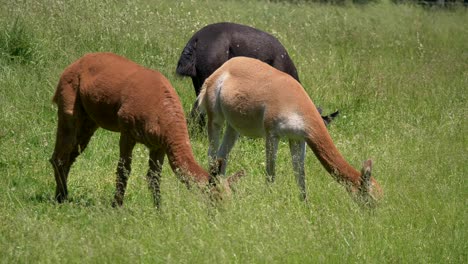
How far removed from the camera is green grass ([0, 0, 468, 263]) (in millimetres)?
6574

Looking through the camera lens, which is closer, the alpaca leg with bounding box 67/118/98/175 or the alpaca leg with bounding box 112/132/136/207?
the alpaca leg with bounding box 112/132/136/207

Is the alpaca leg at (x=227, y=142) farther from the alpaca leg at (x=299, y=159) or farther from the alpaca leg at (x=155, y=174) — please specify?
the alpaca leg at (x=155, y=174)

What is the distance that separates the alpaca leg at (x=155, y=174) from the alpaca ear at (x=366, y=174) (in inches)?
67.1

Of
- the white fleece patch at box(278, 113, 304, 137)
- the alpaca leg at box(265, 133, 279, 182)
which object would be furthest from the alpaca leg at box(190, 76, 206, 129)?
the white fleece patch at box(278, 113, 304, 137)

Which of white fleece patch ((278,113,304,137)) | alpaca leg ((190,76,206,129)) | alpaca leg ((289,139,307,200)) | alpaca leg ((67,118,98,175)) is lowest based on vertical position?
alpaca leg ((190,76,206,129))

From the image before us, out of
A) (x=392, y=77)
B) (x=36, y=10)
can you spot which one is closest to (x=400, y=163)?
(x=392, y=77)

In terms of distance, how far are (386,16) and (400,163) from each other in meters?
10.3

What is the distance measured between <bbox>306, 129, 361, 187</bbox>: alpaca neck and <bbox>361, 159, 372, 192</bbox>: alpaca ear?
67 mm

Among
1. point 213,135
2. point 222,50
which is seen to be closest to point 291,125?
point 213,135

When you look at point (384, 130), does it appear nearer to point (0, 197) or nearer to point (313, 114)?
point (313, 114)

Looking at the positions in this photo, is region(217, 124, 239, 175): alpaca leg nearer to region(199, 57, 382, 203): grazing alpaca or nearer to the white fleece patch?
region(199, 57, 382, 203): grazing alpaca

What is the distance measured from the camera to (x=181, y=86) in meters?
12.5

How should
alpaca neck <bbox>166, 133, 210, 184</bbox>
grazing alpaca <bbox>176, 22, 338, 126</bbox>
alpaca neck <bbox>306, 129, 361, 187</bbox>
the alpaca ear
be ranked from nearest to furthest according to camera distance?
alpaca neck <bbox>166, 133, 210, 184</bbox>
the alpaca ear
alpaca neck <bbox>306, 129, 361, 187</bbox>
grazing alpaca <bbox>176, 22, 338, 126</bbox>

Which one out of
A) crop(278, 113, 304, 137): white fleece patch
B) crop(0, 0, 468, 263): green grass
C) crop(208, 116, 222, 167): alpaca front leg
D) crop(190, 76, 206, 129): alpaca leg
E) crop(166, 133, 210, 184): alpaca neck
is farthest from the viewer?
crop(190, 76, 206, 129): alpaca leg
